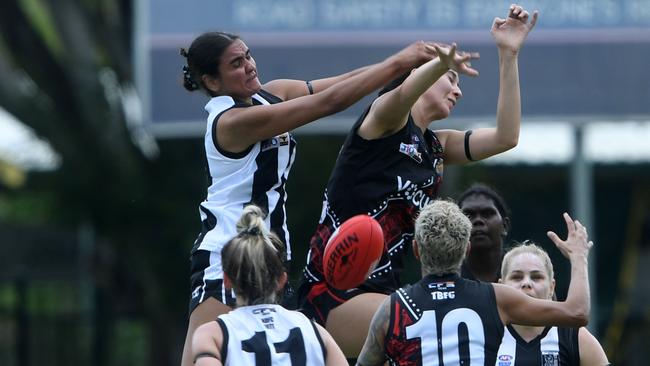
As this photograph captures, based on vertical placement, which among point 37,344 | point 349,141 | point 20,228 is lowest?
point 37,344

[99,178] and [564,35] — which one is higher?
[564,35]

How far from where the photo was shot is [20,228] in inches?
614

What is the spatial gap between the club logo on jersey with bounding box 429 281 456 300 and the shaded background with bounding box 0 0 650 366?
641 cm

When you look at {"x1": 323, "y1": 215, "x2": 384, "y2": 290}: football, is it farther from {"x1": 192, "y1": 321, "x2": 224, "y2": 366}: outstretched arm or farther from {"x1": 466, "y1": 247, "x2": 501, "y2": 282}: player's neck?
{"x1": 466, "y1": 247, "x2": 501, "y2": 282}: player's neck

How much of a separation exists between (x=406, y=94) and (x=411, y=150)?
37 cm

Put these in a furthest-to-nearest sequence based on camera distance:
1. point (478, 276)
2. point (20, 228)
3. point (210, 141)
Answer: point (20, 228) → point (478, 276) → point (210, 141)

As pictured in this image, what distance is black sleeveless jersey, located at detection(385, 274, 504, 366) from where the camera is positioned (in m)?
4.73

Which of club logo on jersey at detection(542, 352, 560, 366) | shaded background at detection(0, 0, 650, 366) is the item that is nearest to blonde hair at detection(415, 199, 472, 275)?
club logo on jersey at detection(542, 352, 560, 366)

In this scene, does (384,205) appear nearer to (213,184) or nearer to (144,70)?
(213,184)

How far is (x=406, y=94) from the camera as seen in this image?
5074mm

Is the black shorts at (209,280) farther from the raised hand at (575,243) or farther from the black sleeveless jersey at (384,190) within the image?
the raised hand at (575,243)

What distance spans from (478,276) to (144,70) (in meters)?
6.18

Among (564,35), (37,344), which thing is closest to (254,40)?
(564,35)

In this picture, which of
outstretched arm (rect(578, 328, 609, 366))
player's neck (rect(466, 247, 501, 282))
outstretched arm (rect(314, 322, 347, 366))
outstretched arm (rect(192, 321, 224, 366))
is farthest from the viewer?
player's neck (rect(466, 247, 501, 282))
